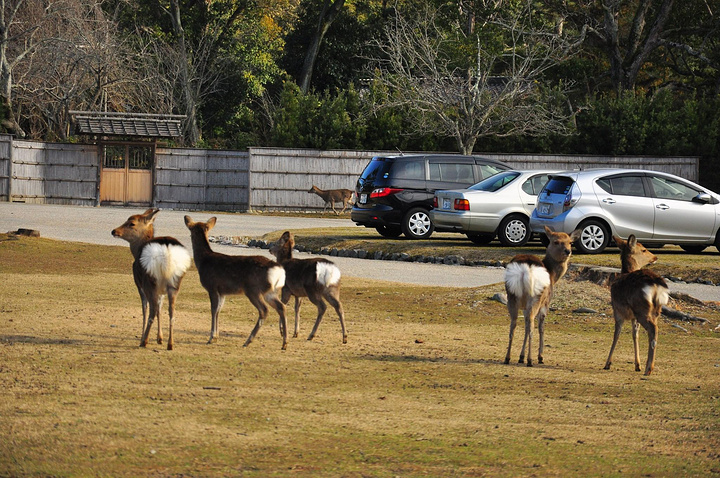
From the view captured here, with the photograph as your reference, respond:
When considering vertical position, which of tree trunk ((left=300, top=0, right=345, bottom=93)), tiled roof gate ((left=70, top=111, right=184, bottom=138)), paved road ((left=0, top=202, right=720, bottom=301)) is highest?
tree trunk ((left=300, top=0, right=345, bottom=93))

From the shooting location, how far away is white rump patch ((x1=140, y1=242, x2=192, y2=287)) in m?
9.55

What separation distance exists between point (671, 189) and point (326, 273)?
42.2 ft

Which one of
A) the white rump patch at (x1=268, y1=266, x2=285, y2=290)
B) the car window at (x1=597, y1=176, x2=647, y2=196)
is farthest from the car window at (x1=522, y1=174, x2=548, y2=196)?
the white rump patch at (x1=268, y1=266, x2=285, y2=290)

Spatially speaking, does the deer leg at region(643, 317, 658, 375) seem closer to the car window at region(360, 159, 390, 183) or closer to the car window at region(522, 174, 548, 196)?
the car window at region(522, 174, 548, 196)

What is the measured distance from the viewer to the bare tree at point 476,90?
127 ft

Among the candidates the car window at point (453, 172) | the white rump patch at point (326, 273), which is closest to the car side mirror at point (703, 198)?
the car window at point (453, 172)

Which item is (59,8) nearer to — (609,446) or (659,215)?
(659,215)

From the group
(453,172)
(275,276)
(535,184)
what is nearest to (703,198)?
(535,184)

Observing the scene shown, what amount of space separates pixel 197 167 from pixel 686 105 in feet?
64.3

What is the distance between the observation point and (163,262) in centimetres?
955

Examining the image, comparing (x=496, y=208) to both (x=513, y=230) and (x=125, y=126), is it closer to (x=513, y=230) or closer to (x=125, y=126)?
(x=513, y=230)

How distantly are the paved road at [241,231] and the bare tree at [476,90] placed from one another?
670 centimetres

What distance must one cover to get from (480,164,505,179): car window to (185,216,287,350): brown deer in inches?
635

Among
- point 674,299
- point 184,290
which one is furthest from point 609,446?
point 184,290
